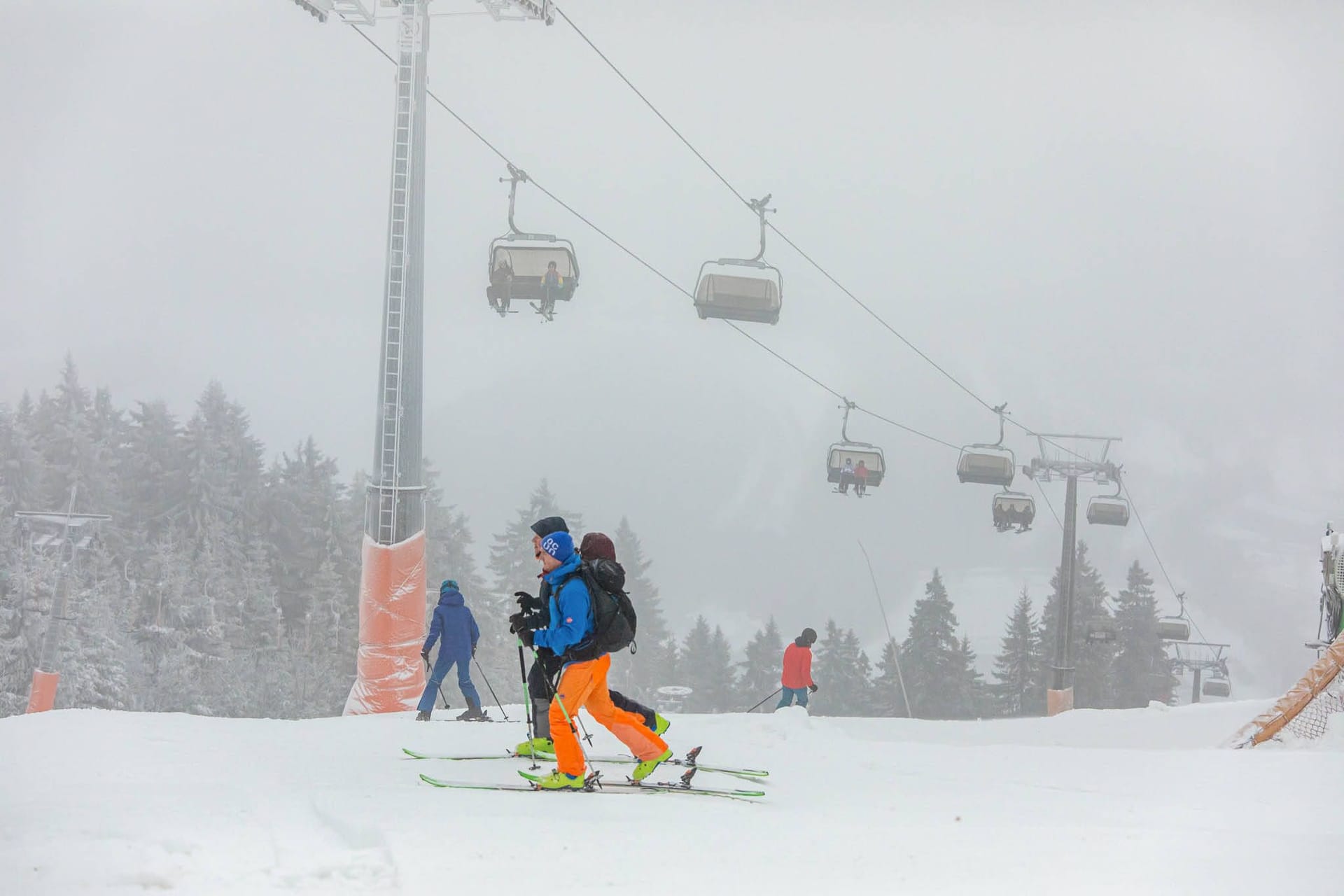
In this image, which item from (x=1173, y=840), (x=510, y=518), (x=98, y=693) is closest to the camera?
(x=1173, y=840)

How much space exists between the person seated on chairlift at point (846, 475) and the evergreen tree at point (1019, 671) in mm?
42462

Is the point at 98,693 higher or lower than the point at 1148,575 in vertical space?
lower

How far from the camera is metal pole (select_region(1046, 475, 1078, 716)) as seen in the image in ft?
77.6

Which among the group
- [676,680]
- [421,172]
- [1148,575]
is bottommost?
[676,680]

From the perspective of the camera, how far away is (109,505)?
169ft

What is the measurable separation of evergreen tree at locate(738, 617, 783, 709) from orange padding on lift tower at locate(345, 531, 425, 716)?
2268 inches

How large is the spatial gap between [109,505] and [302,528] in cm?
904

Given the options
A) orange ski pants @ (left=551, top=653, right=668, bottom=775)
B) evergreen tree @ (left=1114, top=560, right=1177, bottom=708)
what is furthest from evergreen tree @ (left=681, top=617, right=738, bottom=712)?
orange ski pants @ (left=551, top=653, right=668, bottom=775)

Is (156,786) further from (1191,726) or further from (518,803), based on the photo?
(1191,726)

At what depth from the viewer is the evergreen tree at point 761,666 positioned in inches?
2763

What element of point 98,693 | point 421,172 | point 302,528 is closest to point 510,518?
point 302,528

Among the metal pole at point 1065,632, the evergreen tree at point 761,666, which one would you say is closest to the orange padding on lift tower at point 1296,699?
the metal pole at point 1065,632

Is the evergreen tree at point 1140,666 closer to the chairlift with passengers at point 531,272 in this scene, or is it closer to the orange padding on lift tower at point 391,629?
the chairlift with passengers at point 531,272

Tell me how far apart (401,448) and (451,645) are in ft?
10.9
